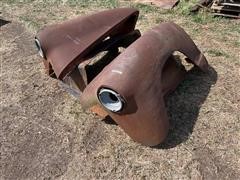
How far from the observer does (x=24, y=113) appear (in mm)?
3779

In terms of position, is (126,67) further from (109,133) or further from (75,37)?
(75,37)

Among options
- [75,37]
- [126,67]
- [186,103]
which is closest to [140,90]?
[126,67]

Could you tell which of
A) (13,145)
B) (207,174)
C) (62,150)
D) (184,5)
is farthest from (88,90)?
(184,5)

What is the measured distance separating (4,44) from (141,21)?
1.95 meters

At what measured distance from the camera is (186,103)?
380 cm

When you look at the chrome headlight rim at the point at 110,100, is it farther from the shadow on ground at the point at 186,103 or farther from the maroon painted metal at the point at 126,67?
the shadow on ground at the point at 186,103

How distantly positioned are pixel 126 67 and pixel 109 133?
699mm

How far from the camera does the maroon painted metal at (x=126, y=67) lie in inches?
121

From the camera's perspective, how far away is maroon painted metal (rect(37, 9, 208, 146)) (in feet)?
10.1

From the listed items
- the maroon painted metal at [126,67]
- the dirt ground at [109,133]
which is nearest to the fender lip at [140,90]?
the maroon painted metal at [126,67]

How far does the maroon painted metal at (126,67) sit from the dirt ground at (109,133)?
0.19m

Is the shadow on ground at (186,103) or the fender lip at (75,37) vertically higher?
the fender lip at (75,37)

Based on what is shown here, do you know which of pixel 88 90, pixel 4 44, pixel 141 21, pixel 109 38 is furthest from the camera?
pixel 141 21

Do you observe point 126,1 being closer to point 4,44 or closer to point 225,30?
point 225,30
